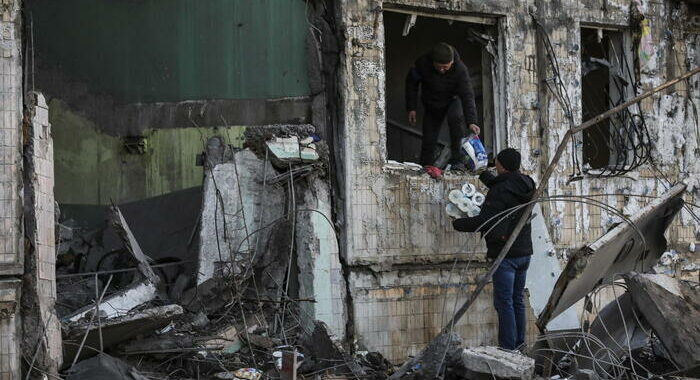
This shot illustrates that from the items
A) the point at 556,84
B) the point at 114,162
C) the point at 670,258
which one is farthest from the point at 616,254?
the point at 114,162

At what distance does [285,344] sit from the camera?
27.8ft

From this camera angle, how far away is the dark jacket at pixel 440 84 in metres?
10.0

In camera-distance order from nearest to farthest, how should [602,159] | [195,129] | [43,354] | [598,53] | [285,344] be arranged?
[43,354] < [285,344] < [195,129] < [598,53] < [602,159]

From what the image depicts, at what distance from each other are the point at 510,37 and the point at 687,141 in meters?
2.63

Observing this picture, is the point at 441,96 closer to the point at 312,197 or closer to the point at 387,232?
the point at 387,232

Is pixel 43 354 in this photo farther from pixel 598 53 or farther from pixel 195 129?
pixel 598 53

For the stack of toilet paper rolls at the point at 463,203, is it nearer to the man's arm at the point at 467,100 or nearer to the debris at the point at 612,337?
the man's arm at the point at 467,100

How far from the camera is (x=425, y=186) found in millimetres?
9625

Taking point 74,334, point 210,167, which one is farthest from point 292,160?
point 74,334

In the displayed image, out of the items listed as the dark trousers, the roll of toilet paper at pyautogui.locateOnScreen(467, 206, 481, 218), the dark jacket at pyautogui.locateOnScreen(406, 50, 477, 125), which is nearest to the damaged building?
the roll of toilet paper at pyautogui.locateOnScreen(467, 206, 481, 218)

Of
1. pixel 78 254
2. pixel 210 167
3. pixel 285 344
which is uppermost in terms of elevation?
pixel 210 167

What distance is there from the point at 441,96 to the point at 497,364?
3676mm

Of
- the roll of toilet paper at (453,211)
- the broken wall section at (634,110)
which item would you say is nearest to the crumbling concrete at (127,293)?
the roll of toilet paper at (453,211)

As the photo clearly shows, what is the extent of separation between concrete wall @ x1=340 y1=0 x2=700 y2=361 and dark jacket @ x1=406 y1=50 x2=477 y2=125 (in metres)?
0.48
